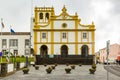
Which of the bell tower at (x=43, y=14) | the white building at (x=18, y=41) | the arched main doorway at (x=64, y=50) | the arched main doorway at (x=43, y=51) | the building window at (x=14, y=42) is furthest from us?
the building window at (x=14, y=42)

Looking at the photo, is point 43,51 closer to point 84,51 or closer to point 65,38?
point 65,38

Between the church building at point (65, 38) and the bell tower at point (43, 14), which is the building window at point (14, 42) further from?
the church building at point (65, 38)

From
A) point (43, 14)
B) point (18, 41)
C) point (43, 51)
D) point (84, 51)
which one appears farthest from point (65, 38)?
point (18, 41)

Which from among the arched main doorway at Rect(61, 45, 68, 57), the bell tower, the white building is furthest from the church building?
the white building

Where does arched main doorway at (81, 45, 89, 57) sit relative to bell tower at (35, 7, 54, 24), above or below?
below

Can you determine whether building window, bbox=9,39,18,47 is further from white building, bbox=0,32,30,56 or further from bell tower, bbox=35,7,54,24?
bell tower, bbox=35,7,54,24

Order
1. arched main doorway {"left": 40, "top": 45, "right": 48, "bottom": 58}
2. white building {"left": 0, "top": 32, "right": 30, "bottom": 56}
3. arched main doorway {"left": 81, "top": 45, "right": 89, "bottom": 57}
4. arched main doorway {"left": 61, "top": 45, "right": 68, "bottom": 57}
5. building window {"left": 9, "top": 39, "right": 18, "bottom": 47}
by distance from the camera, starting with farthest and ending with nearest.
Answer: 1. building window {"left": 9, "top": 39, "right": 18, "bottom": 47}
2. white building {"left": 0, "top": 32, "right": 30, "bottom": 56}
3. arched main doorway {"left": 61, "top": 45, "right": 68, "bottom": 57}
4. arched main doorway {"left": 81, "top": 45, "right": 89, "bottom": 57}
5. arched main doorway {"left": 40, "top": 45, "right": 48, "bottom": 58}

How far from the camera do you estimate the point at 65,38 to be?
266 ft

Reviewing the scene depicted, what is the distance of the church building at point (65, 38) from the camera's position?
262 ft

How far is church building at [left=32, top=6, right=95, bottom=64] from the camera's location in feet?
262

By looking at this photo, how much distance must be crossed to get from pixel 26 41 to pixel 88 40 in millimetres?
32010

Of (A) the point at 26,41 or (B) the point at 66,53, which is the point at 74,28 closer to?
(B) the point at 66,53

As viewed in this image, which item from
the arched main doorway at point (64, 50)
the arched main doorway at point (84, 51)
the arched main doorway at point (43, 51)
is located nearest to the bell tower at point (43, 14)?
the arched main doorway at point (43, 51)

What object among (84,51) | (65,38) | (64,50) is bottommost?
(84,51)
